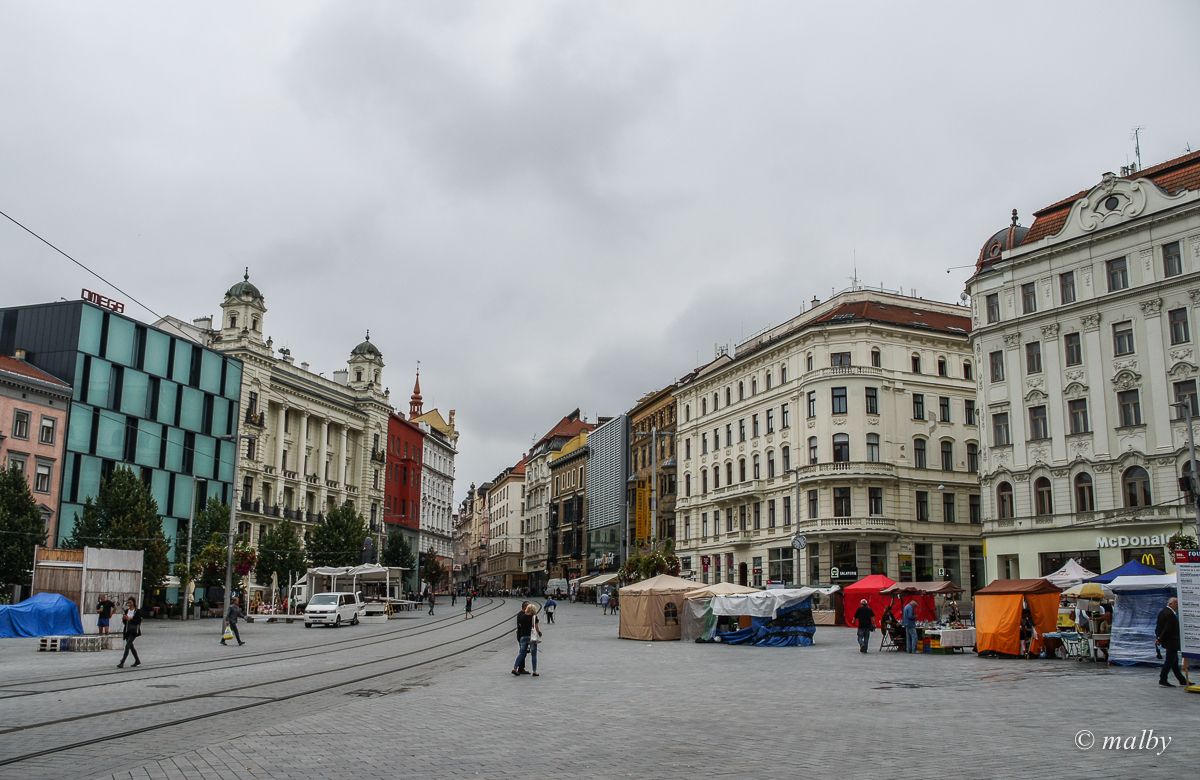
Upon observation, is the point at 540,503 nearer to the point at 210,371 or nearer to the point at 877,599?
the point at 210,371

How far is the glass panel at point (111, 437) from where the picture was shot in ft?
200

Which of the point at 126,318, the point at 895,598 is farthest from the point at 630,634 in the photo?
the point at 126,318

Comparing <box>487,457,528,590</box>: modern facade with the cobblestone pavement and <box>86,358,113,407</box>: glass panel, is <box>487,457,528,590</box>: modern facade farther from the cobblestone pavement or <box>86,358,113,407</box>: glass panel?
the cobblestone pavement

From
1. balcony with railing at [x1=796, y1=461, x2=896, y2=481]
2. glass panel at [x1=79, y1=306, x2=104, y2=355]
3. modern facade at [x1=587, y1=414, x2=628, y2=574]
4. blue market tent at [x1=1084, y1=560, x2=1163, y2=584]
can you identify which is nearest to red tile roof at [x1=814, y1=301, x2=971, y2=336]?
balcony with railing at [x1=796, y1=461, x2=896, y2=481]

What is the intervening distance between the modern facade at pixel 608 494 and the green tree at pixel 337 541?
25805mm

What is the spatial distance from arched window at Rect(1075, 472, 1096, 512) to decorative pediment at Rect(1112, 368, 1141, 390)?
4.04 metres

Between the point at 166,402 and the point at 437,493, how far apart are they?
6442 cm

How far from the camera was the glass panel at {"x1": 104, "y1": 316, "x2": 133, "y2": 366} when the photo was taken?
62.6 meters

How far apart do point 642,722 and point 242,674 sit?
11432mm

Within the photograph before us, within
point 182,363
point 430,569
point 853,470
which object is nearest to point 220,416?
point 182,363

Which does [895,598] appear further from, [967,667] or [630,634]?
[967,667]

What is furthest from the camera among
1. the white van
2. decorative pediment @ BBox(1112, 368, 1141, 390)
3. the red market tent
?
the white van

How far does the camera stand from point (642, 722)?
13.8m

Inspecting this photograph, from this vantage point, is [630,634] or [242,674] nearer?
[242,674]
